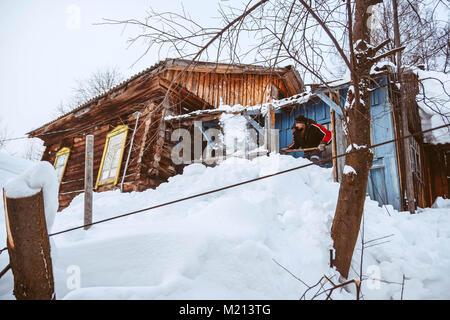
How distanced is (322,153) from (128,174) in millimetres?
5683

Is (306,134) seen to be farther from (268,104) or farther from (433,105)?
(433,105)

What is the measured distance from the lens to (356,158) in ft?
7.53

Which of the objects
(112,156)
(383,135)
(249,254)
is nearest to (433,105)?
(383,135)

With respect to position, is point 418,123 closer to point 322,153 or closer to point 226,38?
point 322,153

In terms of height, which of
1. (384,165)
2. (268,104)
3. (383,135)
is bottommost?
(384,165)

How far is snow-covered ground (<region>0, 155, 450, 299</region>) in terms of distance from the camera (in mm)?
1879

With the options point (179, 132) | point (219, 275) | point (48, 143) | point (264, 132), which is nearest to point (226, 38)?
point (219, 275)

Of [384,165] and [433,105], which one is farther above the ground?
[433,105]

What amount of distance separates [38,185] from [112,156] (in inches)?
282

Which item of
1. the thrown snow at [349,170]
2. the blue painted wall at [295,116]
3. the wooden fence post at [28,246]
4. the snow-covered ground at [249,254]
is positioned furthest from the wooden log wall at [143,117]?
the wooden fence post at [28,246]

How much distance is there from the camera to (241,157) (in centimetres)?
645

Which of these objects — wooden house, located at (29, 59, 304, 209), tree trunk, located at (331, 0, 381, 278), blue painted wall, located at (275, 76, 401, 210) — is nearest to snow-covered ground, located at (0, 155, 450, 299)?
tree trunk, located at (331, 0, 381, 278)

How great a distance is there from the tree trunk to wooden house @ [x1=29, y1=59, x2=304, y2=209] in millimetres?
3932

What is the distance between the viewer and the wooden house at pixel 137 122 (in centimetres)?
702
